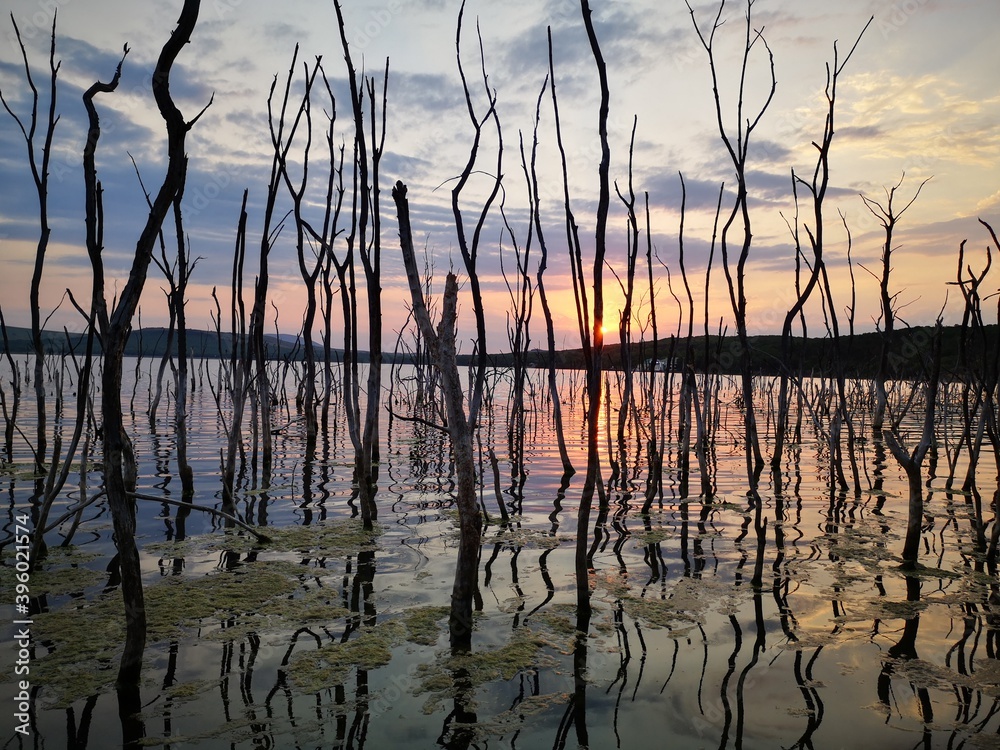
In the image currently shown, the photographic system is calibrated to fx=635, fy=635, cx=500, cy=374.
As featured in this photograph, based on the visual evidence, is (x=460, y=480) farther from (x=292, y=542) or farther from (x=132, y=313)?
(x=292, y=542)

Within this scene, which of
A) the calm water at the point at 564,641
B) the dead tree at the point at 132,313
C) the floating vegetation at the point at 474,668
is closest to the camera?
the dead tree at the point at 132,313

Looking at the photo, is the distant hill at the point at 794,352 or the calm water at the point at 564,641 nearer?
the calm water at the point at 564,641

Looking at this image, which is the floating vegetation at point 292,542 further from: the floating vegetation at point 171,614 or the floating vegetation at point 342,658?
the floating vegetation at point 342,658

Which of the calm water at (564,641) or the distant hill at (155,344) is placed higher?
the distant hill at (155,344)

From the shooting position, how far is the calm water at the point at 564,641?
11.3 ft

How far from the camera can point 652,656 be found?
432 centimetres

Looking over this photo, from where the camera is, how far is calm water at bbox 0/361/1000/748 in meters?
3.45

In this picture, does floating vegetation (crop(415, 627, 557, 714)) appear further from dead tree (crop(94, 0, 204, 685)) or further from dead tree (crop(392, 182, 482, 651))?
dead tree (crop(94, 0, 204, 685))

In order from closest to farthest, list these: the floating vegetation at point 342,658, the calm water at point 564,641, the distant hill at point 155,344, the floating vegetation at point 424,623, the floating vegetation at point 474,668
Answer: the calm water at point 564,641, the floating vegetation at point 474,668, the floating vegetation at point 342,658, the floating vegetation at point 424,623, the distant hill at point 155,344

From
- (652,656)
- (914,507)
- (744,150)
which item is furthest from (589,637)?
(744,150)

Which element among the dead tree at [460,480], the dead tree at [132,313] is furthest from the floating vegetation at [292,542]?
the dead tree at [132,313]

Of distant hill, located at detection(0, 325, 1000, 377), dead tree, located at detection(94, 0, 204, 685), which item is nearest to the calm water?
dead tree, located at detection(94, 0, 204, 685)

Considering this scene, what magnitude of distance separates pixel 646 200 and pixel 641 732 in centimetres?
809

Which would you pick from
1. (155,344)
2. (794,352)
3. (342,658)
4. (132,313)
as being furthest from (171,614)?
(794,352)
